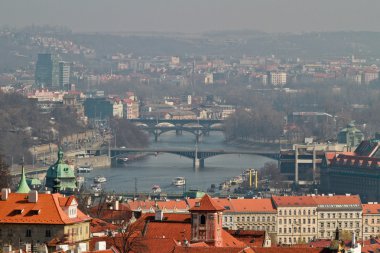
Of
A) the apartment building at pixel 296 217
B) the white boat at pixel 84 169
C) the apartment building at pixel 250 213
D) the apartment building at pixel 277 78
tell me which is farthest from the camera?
the apartment building at pixel 277 78

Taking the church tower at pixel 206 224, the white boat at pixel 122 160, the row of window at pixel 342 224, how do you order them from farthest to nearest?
the white boat at pixel 122 160 → the row of window at pixel 342 224 → the church tower at pixel 206 224

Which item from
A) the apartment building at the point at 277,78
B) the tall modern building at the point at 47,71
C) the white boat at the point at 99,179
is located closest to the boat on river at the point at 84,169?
the white boat at the point at 99,179

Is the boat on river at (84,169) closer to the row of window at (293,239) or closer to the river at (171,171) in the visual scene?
the river at (171,171)

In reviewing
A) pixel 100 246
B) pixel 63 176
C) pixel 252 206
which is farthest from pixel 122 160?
pixel 100 246

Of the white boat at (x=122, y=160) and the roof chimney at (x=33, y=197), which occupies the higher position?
the roof chimney at (x=33, y=197)

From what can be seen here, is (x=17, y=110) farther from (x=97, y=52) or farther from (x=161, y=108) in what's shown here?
(x=97, y=52)

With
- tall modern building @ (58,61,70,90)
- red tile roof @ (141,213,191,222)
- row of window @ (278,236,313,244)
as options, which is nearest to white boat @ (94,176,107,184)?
row of window @ (278,236,313,244)
